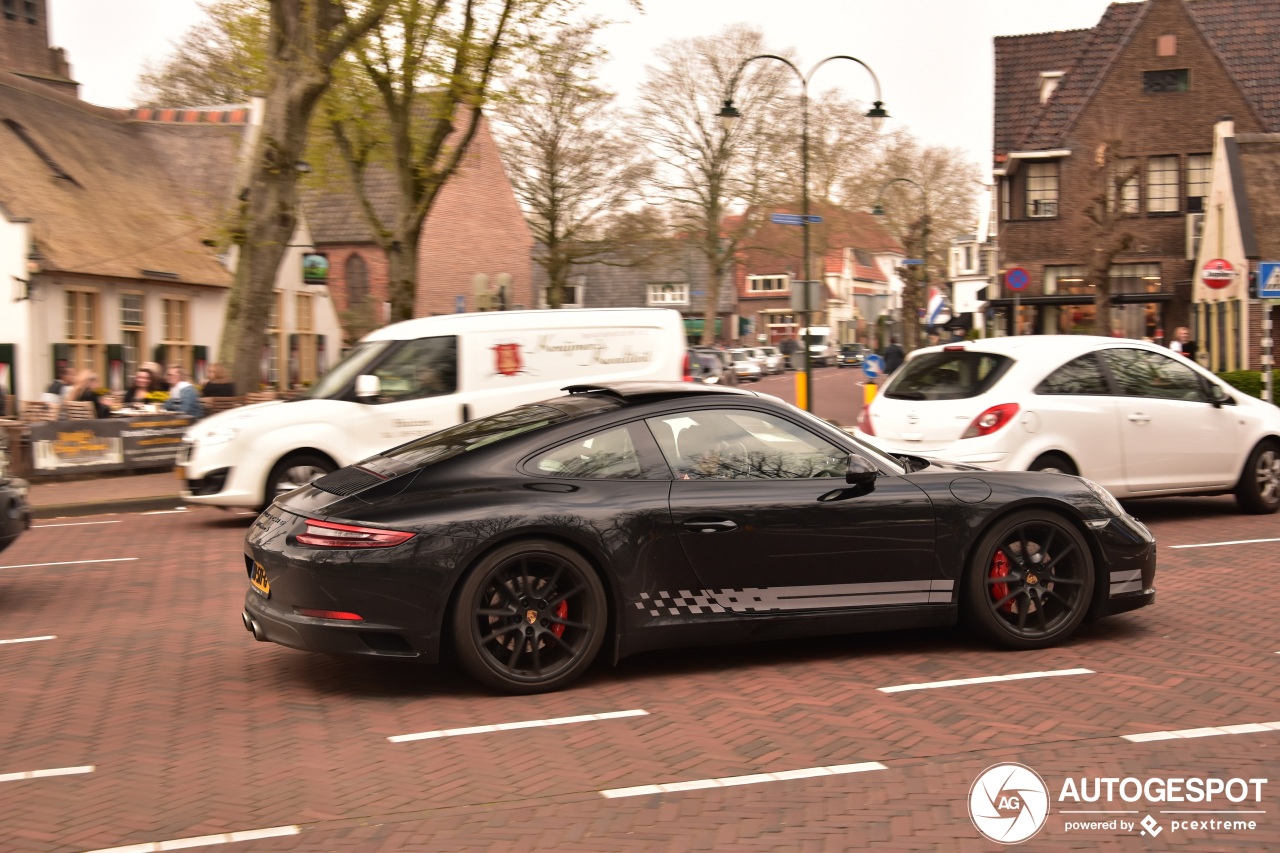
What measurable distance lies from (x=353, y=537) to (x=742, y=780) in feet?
6.72

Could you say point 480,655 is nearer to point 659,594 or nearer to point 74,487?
point 659,594

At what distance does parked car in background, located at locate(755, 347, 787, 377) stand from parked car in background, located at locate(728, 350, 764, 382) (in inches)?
185

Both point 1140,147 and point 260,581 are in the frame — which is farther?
point 1140,147

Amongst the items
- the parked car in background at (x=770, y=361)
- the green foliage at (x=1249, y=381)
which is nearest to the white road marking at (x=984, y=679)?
the green foliage at (x=1249, y=381)

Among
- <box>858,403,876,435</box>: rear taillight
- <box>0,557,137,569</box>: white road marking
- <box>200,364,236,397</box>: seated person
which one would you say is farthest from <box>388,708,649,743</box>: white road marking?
<box>200,364,236,397</box>: seated person

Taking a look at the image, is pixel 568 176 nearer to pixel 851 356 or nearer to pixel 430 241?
pixel 430 241

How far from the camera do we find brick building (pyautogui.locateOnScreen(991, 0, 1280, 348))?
36781mm

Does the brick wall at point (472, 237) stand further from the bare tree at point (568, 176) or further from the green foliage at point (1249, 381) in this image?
the green foliage at point (1249, 381)

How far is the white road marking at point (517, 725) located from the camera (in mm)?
5371

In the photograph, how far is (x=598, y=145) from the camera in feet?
181

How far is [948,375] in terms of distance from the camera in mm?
11281

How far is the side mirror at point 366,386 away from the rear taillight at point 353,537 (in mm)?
7077

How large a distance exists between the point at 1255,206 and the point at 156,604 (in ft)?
99.3

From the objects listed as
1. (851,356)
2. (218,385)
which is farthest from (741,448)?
(851,356)
